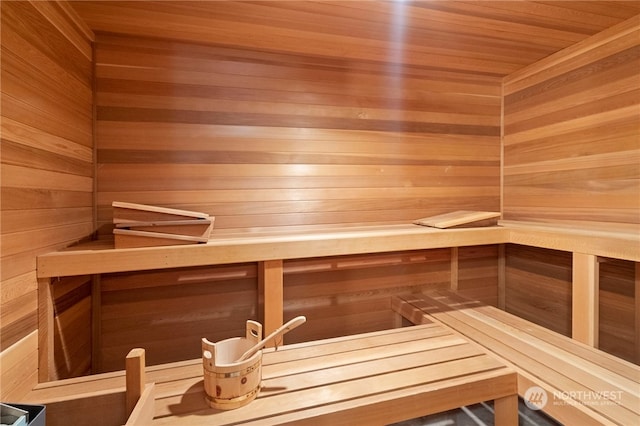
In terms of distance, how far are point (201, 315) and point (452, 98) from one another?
240 cm

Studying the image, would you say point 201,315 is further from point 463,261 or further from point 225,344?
point 463,261

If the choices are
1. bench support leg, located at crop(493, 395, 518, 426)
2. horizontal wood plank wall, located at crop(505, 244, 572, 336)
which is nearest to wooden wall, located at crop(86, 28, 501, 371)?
horizontal wood plank wall, located at crop(505, 244, 572, 336)

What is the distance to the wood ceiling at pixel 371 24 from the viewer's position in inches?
63.3

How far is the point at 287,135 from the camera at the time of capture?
6.87 feet

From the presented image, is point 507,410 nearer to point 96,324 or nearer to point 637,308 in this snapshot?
point 637,308

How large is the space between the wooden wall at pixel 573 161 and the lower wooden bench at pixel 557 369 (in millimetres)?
648

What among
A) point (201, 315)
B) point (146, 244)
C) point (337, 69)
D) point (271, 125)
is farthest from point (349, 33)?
point (201, 315)

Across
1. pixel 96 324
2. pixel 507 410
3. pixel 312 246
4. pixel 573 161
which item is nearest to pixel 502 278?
pixel 573 161

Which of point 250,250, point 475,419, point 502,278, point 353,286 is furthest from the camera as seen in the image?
point 502,278

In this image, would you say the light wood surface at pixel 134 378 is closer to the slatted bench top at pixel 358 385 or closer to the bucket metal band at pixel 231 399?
the slatted bench top at pixel 358 385

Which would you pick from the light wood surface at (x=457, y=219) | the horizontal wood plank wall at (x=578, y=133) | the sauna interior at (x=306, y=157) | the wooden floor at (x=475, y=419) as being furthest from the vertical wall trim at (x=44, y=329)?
the horizontal wood plank wall at (x=578, y=133)

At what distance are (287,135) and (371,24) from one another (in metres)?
0.81

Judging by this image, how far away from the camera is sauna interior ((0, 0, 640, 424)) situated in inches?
55.0

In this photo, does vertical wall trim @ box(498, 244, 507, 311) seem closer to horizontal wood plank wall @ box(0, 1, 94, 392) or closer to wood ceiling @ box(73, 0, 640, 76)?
wood ceiling @ box(73, 0, 640, 76)
